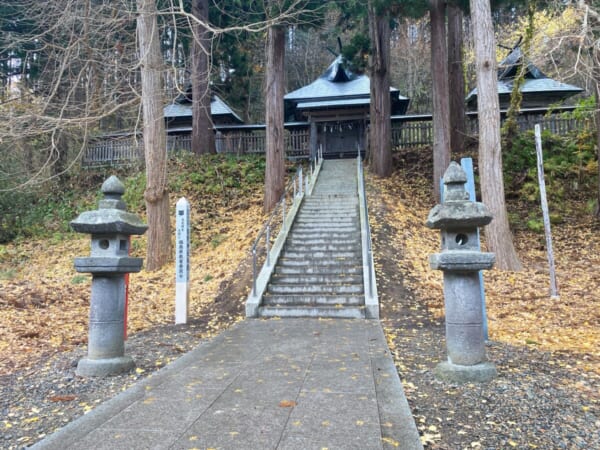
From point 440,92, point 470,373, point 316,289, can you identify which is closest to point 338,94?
point 440,92

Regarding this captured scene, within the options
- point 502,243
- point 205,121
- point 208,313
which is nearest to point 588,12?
point 502,243

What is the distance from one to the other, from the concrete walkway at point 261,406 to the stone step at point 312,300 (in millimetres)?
2423

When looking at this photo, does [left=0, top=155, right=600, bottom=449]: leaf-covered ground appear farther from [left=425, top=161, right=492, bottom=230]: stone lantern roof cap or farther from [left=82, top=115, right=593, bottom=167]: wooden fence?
[left=82, top=115, right=593, bottom=167]: wooden fence

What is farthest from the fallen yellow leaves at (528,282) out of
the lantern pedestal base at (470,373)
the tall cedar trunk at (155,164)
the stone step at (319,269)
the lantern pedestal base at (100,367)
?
the tall cedar trunk at (155,164)

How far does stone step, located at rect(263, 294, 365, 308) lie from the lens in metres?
8.10

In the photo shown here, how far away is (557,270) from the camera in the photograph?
32.3ft

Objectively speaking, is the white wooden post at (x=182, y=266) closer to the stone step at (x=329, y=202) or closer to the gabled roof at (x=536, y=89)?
the stone step at (x=329, y=202)

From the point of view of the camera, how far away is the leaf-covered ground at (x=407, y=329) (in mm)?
3469

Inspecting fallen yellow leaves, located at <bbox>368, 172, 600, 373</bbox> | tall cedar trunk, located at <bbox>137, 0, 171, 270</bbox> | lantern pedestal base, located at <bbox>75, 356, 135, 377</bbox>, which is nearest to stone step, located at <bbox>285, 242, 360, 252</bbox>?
fallen yellow leaves, located at <bbox>368, 172, 600, 373</bbox>

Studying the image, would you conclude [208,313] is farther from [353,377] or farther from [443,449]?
[443,449]

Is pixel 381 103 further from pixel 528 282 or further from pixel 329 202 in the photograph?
pixel 528 282

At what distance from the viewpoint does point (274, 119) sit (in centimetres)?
1451

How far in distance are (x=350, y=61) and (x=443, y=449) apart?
1689 centimetres

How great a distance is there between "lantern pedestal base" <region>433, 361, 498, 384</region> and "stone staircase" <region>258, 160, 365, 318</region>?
331cm
